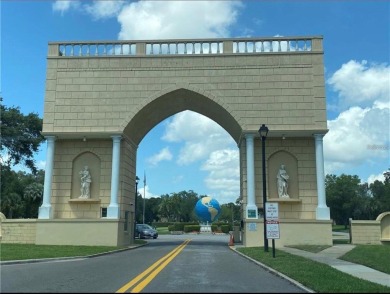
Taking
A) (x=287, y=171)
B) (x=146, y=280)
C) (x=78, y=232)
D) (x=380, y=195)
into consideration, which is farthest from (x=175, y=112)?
(x=380, y=195)

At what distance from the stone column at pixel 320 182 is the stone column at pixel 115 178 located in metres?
12.4

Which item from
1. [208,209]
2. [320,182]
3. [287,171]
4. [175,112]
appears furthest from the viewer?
[208,209]

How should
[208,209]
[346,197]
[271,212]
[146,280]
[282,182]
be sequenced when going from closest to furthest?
[146,280] → [271,212] → [282,182] → [208,209] → [346,197]

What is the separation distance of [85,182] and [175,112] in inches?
346

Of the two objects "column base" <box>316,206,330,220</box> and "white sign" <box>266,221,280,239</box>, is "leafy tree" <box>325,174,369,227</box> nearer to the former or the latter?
"column base" <box>316,206,330,220</box>

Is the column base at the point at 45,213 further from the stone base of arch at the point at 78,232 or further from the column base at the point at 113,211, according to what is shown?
the column base at the point at 113,211

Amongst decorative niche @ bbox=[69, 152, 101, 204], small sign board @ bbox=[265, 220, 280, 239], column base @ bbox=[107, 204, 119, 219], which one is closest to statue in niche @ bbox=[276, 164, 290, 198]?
small sign board @ bbox=[265, 220, 280, 239]

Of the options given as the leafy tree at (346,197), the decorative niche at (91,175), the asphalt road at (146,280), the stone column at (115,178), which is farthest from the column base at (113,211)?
the leafy tree at (346,197)

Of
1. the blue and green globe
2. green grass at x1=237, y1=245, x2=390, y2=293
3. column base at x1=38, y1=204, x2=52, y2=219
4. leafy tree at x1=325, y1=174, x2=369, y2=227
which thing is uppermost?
leafy tree at x1=325, y1=174, x2=369, y2=227

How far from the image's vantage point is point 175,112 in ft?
110

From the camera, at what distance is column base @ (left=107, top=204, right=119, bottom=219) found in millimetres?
27422

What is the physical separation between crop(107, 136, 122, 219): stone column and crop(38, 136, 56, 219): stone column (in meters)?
3.86

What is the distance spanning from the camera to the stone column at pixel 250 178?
27141 millimetres

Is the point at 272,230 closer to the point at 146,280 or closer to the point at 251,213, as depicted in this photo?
the point at 146,280
